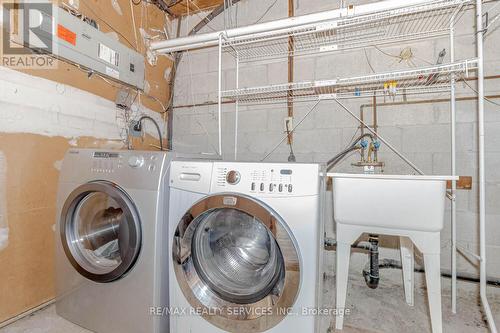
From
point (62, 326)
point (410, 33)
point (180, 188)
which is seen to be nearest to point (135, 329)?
point (62, 326)

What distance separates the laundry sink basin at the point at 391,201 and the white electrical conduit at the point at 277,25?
949mm

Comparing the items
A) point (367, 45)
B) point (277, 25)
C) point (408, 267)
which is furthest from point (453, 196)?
point (277, 25)

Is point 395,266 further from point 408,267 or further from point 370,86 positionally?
point 370,86

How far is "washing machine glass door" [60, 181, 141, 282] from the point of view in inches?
46.6

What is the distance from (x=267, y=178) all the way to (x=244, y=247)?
40 cm

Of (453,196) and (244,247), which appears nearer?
(244,247)

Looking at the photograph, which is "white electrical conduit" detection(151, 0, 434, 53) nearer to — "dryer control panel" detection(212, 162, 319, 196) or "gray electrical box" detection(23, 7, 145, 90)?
"gray electrical box" detection(23, 7, 145, 90)

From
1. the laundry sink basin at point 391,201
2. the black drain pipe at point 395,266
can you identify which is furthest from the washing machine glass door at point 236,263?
the black drain pipe at point 395,266

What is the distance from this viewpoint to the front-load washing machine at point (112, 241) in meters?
1.17

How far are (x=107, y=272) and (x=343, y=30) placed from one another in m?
2.04

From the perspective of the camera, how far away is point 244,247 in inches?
48.6

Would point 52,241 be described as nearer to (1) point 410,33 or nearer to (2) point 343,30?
(2) point 343,30

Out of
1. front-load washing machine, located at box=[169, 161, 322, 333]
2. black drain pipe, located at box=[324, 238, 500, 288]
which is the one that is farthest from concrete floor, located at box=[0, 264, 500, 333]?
front-load washing machine, located at box=[169, 161, 322, 333]

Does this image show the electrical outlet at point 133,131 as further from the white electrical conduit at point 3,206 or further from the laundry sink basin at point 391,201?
the laundry sink basin at point 391,201
